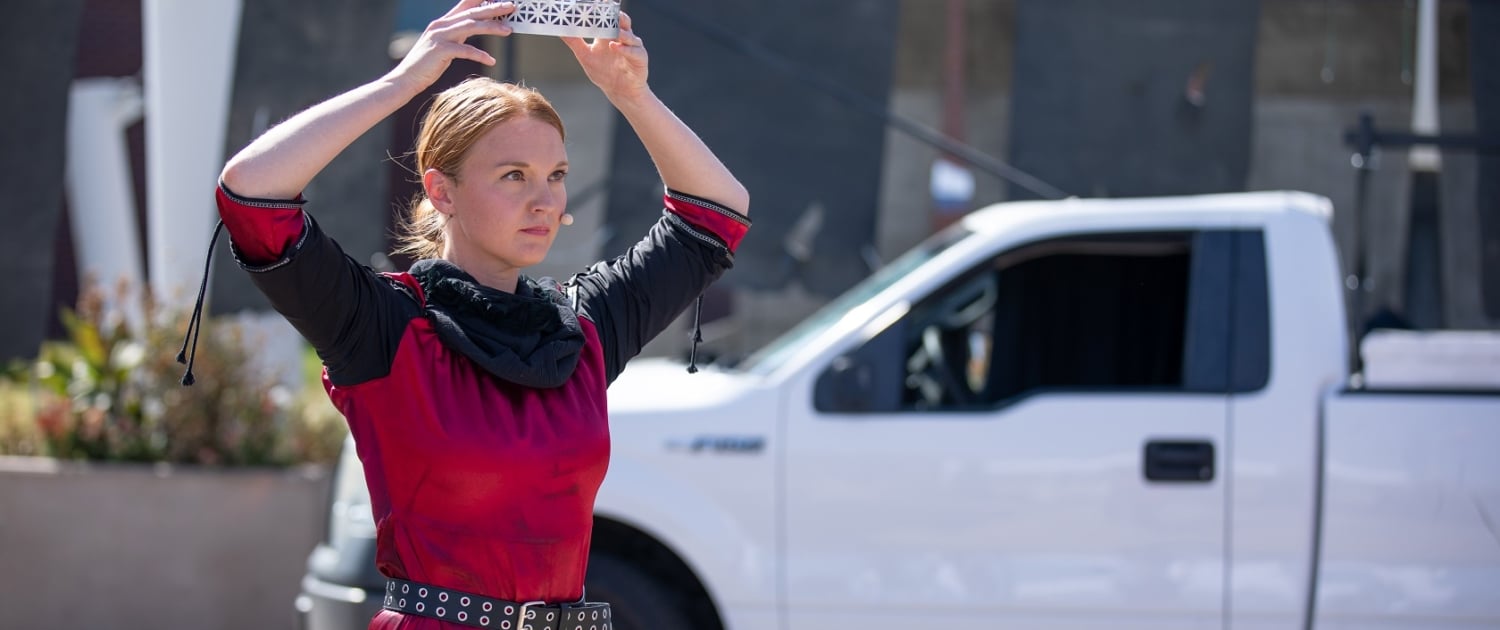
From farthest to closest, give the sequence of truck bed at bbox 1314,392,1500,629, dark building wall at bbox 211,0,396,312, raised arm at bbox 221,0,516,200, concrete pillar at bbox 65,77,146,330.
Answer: concrete pillar at bbox 65,77,146,330, dark building wall at bbox 211,0,396,312, truck bed at bbox 1314,392,1500,629, raised arm at bbox 221,0,516,200

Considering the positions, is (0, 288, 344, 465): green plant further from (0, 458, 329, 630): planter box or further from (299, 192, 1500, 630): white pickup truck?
(299, 192, 1500, 630): white pickup truck

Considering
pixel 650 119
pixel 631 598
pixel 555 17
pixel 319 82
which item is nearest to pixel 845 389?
pixel 631 598

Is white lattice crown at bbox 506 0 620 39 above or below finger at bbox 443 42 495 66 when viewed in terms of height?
above

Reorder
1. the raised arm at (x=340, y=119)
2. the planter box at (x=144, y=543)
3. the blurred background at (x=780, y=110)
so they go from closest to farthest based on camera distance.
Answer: the raised arm at (x=340, y=119), the planter box at (x=144, y=543), the blurred background at (x=780, y=110)

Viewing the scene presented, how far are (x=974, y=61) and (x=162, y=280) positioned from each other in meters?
6.74

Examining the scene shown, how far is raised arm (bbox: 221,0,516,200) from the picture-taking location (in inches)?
77.7

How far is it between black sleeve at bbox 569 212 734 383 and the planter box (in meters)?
4.42

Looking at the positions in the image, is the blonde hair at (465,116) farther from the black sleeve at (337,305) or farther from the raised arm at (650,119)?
the black sleeve at (337,305)

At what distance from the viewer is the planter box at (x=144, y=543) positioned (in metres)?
6.60

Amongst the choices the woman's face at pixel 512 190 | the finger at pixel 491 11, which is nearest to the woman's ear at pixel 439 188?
the woman's face at pixel 512 190

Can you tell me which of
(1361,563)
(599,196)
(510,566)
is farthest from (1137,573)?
(599,196)

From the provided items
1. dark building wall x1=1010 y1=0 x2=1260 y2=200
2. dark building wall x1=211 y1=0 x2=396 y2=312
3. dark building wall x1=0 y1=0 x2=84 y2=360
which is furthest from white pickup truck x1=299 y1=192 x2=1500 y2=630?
dark building wall x1=0 y1=0 x2=84 y2=360

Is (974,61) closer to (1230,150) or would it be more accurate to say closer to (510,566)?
(1230,150)

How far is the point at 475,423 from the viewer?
212cm
